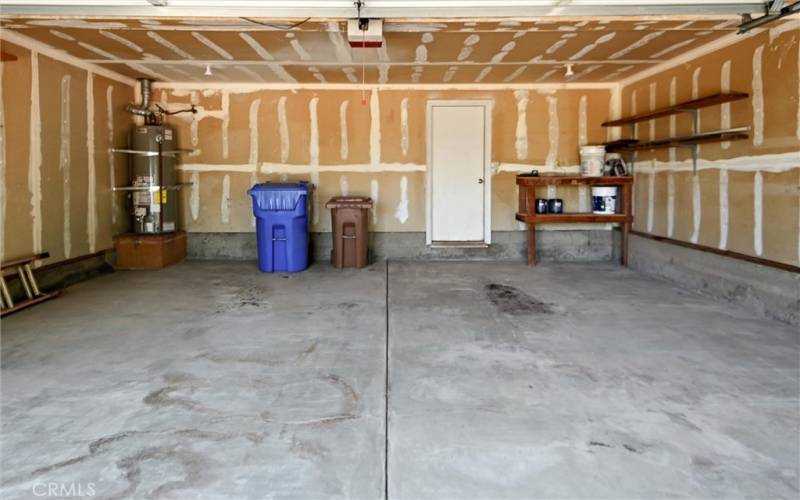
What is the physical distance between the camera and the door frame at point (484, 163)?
273 inches

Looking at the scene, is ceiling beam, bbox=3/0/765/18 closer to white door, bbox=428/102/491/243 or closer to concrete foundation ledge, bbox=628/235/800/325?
concrete foundation ledge, bbox=628/235/800/325

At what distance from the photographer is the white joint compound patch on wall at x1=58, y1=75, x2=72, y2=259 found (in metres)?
5.25

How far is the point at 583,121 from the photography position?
6977 mm

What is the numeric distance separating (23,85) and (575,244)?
20.9 ft

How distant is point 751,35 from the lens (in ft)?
14.2

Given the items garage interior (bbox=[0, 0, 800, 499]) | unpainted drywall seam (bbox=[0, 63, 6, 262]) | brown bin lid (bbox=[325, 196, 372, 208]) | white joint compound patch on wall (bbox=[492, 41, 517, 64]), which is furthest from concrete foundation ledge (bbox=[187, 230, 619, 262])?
unpainted drywall seam (bbox=[0, 63, 6, 262])

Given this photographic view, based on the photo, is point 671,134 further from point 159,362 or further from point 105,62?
point 105,62

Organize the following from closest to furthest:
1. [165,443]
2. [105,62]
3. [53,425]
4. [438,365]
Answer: [165,443] < [53,425] < [438,365] < [105,62]

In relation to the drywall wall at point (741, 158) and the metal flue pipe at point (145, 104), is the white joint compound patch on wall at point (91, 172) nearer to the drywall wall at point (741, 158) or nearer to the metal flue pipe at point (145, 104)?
the metal flue pipe at point (145, 104)

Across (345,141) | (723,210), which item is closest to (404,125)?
(345,141)

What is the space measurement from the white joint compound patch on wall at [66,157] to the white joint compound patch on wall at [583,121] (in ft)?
19.6

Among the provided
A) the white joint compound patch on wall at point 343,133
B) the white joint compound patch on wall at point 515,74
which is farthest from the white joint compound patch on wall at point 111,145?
the white joint compound patch on wall at point 515,74

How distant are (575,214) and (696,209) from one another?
1.54 metres

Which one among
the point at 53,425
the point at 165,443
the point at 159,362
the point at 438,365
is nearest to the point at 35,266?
the point at 159,362
